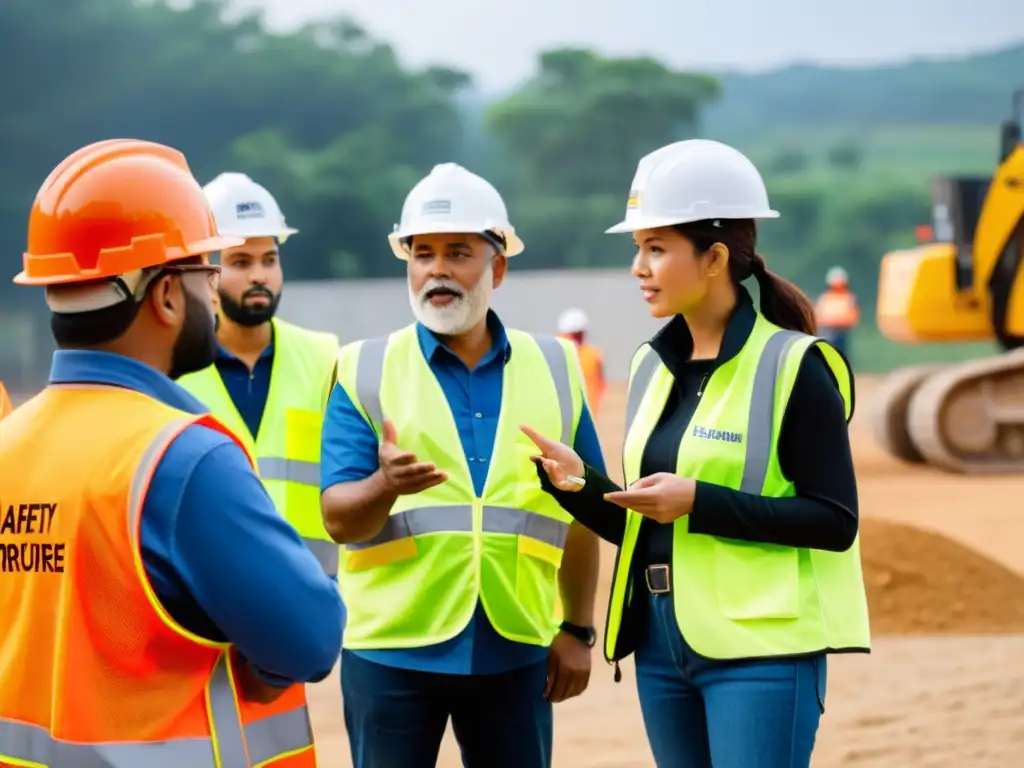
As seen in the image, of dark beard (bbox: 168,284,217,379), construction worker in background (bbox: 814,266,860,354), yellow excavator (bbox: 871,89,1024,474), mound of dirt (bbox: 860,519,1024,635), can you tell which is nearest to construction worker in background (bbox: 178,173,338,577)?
dark beard (bbox: 168,284,217,379)

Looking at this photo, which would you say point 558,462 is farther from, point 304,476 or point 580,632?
point 304,476

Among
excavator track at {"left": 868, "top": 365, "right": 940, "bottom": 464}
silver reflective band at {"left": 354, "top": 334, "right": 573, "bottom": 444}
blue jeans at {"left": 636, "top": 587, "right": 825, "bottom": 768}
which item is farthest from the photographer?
excavator track at {"left": 868, "top": 365, "right": 940, "bottom": 464}

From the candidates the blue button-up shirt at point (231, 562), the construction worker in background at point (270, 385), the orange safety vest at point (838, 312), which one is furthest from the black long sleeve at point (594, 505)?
the orange safety vest at point (838, 312)

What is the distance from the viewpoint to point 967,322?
19.1 metres

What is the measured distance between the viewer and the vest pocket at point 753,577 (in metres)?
3.61

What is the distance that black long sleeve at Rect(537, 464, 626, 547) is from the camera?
392 centimetres

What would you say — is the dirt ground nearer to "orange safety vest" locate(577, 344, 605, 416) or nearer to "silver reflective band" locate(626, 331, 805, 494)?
"silver reflective band" locate(626, 331, 805, 494)

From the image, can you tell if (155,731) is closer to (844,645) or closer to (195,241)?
(195,241)

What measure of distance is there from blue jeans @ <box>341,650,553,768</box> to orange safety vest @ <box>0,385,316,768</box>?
1.45 metres

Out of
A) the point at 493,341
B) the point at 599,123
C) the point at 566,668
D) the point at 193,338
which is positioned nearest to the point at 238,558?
the point at 193,338

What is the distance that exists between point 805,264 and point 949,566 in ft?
167

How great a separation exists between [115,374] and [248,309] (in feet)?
9.89

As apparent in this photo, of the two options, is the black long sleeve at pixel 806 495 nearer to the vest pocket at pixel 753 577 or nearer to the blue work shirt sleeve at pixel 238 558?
the vest pocket at pixel 753 577

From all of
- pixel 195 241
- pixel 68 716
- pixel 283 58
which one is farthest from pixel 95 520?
pixel 283 58
